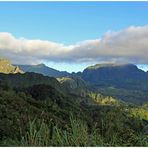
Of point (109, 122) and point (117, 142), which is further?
point (109, 122)

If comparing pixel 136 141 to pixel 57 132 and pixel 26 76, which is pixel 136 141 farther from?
pixel 26 76

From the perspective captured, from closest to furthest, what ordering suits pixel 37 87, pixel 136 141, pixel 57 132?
pixel 57 132, pixel 136 141, pixel 37 87

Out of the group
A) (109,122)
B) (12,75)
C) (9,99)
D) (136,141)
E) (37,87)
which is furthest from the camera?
(12,75)

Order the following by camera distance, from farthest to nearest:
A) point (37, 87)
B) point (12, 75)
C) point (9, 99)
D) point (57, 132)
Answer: point (12, 75) < point (37, 87) < point (9, 99) < point (57, 132)

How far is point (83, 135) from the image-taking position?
5.76 meters

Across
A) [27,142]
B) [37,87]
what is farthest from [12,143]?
[37,87]

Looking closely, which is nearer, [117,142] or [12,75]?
[117,142]

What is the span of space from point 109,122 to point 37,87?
353ft

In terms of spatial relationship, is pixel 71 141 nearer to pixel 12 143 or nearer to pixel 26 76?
pixel 12 143

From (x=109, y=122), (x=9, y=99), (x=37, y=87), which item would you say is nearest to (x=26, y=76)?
(x=37, y=87)

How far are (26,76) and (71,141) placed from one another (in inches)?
7665

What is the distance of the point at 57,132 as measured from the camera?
5641mm

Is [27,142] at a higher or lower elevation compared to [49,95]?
higher

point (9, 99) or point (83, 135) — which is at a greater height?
point (83, 135)
